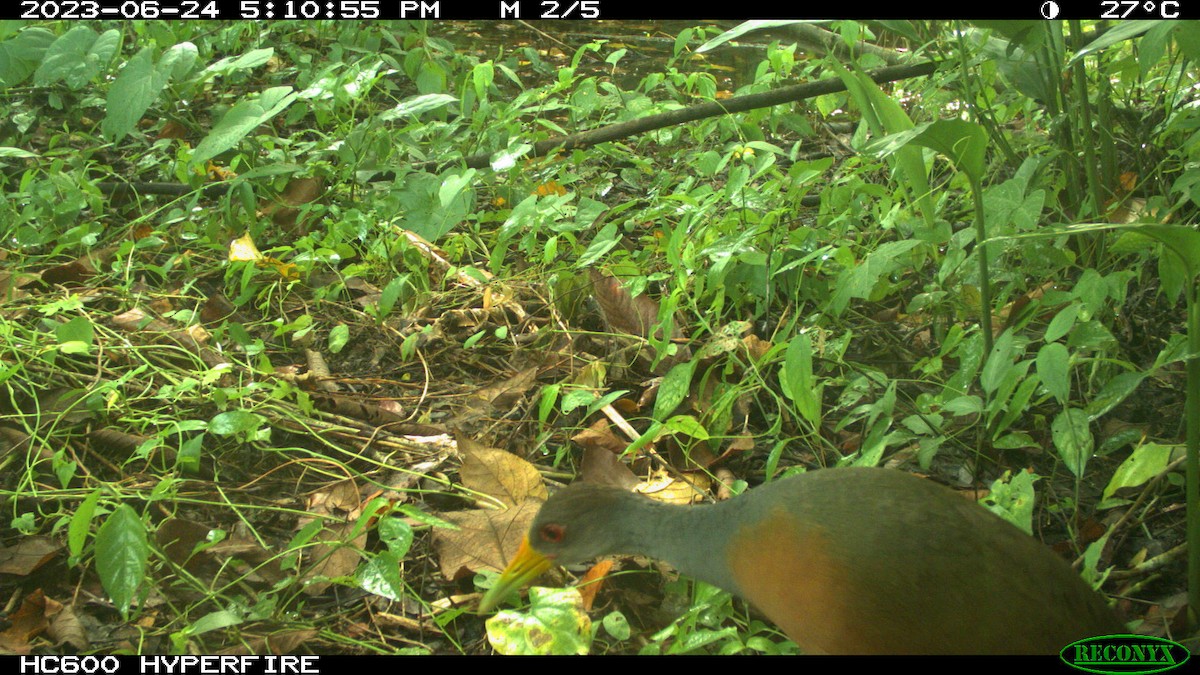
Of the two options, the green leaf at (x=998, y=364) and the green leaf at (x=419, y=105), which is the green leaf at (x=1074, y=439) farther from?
the green leaf at (x=419, y=105)

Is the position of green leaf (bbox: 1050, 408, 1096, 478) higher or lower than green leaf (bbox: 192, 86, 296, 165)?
lower

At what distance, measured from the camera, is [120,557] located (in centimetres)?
221

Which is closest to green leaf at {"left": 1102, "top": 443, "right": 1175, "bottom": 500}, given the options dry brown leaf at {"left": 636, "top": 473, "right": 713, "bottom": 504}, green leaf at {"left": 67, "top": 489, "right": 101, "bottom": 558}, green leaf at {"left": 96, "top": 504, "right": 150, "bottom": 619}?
dry brown leaf at {"left": 636, "top": 473, "right": 713, "bottom": 504}

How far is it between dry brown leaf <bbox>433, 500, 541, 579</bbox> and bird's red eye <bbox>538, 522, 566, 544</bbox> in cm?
24

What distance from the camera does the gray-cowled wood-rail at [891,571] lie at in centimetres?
185

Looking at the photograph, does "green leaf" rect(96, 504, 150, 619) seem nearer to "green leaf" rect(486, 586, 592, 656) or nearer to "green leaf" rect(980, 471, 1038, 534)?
"green leaf" rect(486, 586, 592, 656)

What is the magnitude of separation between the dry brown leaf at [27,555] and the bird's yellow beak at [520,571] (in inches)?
43.6

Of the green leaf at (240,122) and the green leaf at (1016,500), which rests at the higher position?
the green leaf at (240,122)

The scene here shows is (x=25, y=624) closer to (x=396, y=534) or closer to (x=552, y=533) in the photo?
(x=396, y=534)

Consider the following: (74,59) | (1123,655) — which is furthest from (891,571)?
(74,59)

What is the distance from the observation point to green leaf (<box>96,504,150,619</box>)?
2.21 m

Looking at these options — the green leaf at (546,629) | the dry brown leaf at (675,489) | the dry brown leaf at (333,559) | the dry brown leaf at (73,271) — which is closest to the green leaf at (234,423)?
the dry brown leaf at (333,559)

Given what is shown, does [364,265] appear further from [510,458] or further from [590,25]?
[590,25]

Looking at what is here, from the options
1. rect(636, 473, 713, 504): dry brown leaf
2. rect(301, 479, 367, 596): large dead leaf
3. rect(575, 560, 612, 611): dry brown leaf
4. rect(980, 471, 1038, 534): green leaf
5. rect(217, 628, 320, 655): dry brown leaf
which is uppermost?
rect(980, 471, 1038, 534): green leaf
